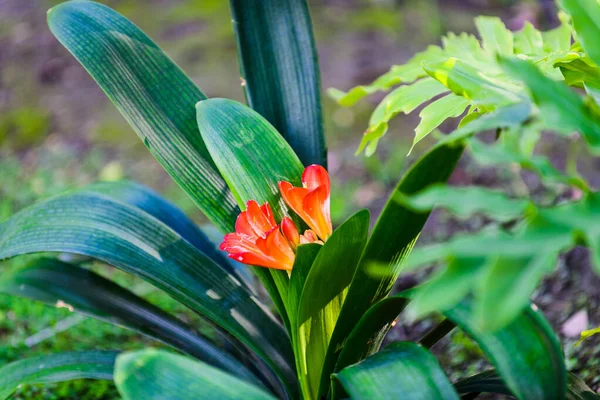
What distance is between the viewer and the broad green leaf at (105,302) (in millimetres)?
1204

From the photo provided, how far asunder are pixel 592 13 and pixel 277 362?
0.82 m

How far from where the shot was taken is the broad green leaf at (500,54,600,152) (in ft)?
2.12

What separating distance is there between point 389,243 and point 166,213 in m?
0.62

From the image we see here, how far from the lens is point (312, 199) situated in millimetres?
964

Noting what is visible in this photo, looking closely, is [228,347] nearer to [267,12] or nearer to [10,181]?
[267,12]

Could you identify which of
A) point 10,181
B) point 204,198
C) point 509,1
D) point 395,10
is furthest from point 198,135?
point 509,1

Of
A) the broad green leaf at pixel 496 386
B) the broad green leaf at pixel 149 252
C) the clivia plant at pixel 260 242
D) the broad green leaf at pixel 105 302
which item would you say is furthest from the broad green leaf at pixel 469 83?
the broad green leaf at pixel 105 302

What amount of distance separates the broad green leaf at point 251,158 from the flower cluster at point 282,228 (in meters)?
0.06

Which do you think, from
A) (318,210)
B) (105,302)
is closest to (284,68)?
(318,210)

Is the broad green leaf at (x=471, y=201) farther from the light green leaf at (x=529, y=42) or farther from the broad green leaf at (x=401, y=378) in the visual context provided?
the light green leaf at (x=529, y=42)

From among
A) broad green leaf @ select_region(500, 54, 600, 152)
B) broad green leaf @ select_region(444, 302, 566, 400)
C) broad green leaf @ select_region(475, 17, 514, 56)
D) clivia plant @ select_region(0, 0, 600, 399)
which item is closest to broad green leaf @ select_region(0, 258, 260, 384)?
clivia plant @ select_region(0, 0, 600, 399)

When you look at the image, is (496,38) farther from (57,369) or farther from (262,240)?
(57,369)

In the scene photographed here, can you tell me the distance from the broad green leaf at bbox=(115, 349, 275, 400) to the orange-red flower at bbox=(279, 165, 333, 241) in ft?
1.14

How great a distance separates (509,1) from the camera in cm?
377
